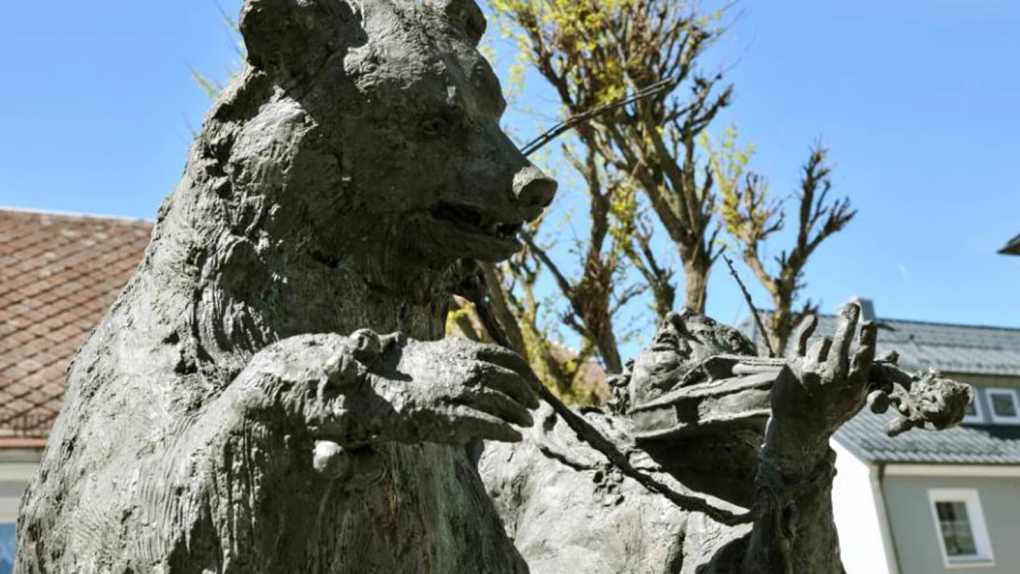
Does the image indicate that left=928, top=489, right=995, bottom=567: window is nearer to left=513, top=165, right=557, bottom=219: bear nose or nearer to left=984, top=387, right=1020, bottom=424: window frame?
left=984, top=387, right=1020, bottom=424: window frame

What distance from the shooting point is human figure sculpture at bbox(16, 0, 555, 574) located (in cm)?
171

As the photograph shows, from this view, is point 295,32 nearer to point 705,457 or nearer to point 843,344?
point 843,344

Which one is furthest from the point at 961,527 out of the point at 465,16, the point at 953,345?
the point at 465,16

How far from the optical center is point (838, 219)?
999 cm

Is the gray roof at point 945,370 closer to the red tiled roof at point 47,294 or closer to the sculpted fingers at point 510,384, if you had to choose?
A: the red tiled roof at point 47,294

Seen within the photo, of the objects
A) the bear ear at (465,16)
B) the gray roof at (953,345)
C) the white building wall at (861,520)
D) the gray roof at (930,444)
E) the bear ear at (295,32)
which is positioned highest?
the gray roof at (953,345)

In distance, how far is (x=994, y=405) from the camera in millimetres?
20516

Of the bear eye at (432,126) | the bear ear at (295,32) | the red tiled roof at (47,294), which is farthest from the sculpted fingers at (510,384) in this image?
the red tiled roof at (47,294)

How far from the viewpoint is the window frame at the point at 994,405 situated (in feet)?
66.3

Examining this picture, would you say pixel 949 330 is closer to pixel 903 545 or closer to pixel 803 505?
pixel 903 545

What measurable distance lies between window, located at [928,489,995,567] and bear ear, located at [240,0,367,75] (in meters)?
16.6

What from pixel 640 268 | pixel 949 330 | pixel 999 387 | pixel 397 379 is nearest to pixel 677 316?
pixel 397 379

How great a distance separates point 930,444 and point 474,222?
17265mm

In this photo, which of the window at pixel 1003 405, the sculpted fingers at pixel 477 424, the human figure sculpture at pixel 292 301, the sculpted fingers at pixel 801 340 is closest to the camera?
the sculpted fingers at pixel 477 424
